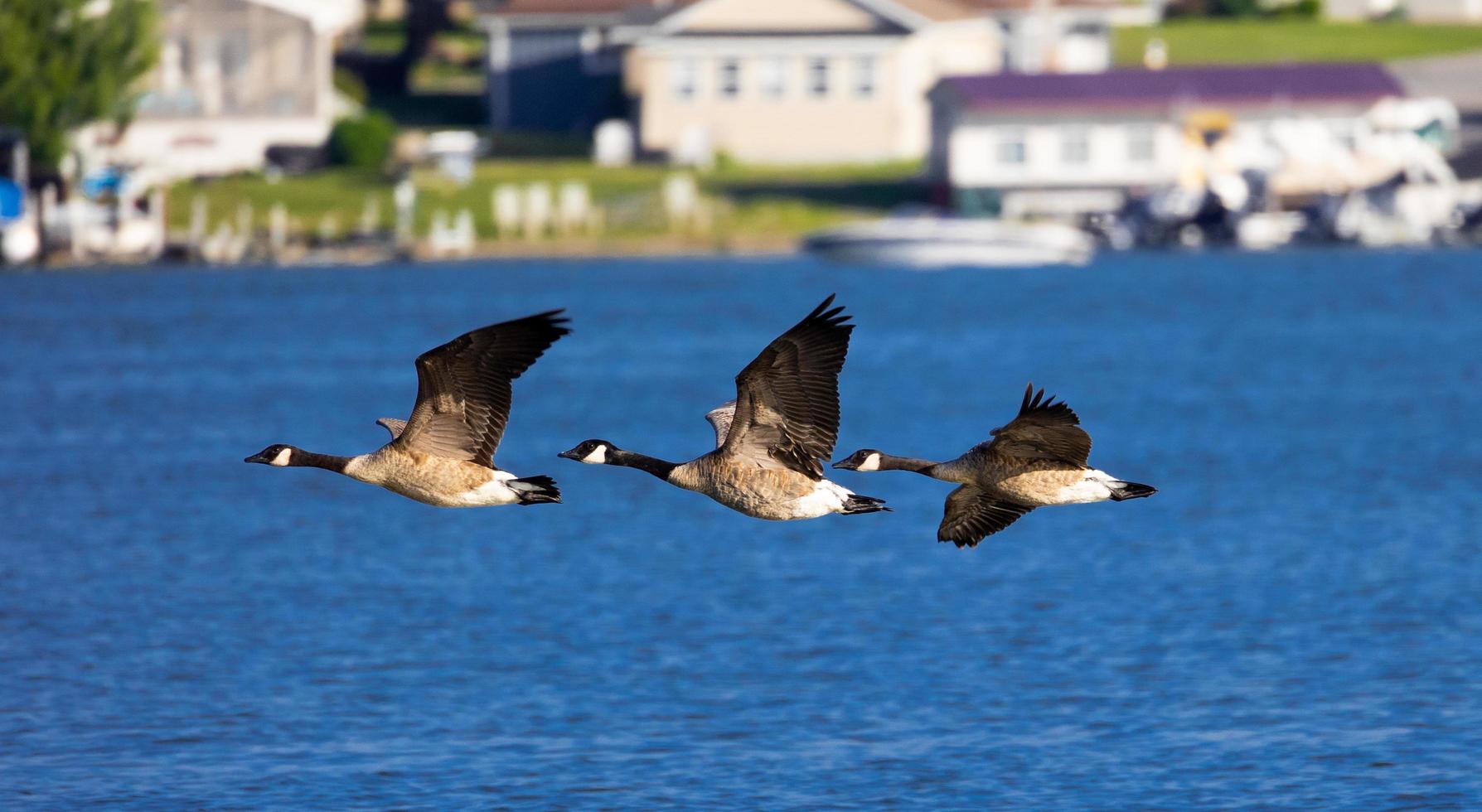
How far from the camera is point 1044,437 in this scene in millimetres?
18984

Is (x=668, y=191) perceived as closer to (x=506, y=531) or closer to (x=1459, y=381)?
(x=1459, y=381)

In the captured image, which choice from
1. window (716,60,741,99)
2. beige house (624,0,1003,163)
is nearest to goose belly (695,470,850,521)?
beige house (624,0,1003,163)

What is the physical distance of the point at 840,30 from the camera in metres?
103

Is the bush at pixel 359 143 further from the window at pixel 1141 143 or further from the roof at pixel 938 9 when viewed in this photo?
the window at pixel 1141 143

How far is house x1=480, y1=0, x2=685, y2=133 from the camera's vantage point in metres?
111

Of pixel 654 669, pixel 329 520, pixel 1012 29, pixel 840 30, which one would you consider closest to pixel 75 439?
pixel 329 520

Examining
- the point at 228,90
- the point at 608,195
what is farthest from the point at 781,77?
the point at 228,90

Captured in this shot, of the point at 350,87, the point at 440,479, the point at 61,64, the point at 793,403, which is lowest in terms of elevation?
the point at 440,479

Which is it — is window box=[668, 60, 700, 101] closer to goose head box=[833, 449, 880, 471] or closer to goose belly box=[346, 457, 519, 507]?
goose head box=[833, 449, 880, 471]

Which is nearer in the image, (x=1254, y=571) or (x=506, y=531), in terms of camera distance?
(x=1254, y=571)

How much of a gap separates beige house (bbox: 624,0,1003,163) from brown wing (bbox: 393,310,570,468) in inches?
3251

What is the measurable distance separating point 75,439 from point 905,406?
19591mm

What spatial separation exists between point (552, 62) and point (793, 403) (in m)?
94.5

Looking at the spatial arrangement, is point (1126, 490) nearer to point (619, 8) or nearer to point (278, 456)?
point (278, 456)
